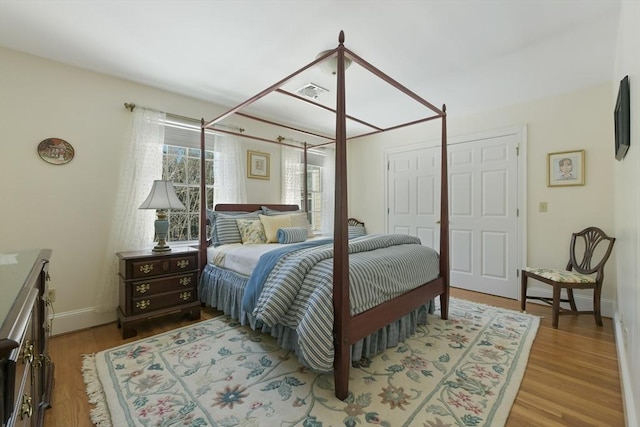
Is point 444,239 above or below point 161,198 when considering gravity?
below

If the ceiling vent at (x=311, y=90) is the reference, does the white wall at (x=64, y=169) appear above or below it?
below

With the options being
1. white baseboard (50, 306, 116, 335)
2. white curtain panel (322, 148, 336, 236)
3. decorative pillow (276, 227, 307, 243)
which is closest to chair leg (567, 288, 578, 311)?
decorative pillow (276, 227, 307, 243)

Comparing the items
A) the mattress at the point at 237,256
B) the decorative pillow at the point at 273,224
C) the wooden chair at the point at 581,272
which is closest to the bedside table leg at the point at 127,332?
the mattress at the point at 237,256

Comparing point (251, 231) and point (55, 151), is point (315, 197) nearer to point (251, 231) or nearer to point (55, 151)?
point (251, 231)

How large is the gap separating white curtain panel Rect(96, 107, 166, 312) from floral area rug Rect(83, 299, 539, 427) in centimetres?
78

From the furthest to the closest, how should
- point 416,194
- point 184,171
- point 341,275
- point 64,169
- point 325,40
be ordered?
point 416,194 < point 184,171 < point 64,169 < point 325,40 < point 341,275

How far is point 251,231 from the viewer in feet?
10.00

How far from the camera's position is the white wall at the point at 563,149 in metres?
2.78

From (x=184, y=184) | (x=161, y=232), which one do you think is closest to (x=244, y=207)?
(x=184, y=184)

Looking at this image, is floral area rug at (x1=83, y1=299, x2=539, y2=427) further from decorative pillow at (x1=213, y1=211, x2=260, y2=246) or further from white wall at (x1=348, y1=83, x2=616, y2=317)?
white wall at (x1=348, y1=83, x2=616, y2=317)

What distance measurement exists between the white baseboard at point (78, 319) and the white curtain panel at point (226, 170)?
1.58m

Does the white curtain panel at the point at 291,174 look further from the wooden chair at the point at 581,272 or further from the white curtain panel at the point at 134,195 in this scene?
the wooden chair at the point at 581,272

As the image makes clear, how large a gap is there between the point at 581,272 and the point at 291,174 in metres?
3.57

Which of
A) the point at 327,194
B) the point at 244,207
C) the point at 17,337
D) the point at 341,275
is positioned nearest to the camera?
the point at 17,337
